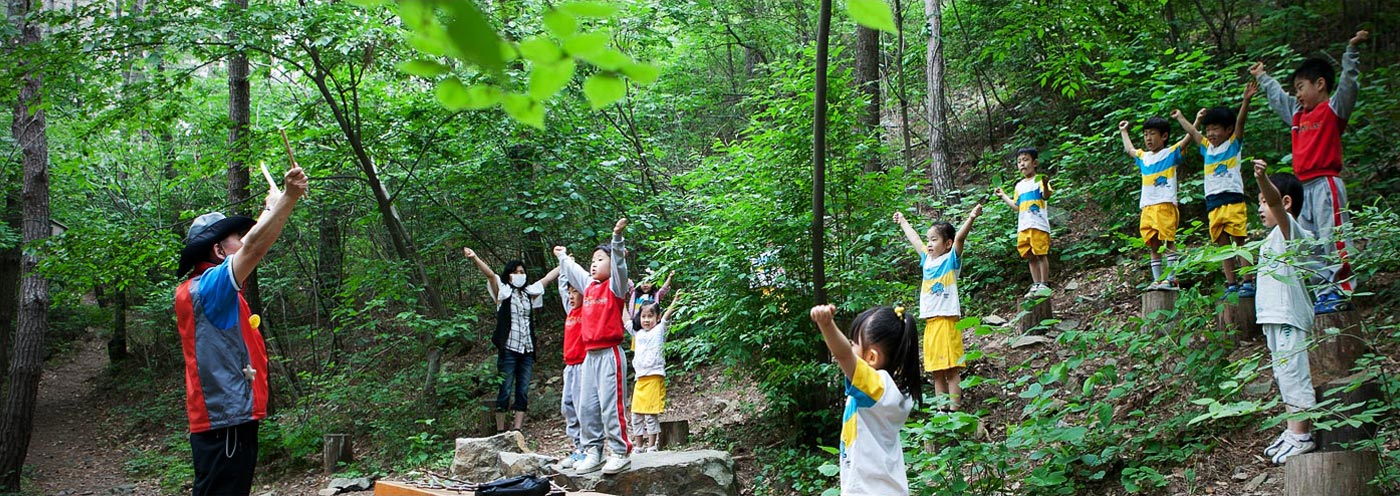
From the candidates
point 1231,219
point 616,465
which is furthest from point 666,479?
point 1231,219

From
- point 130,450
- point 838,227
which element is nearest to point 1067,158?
point 838,227

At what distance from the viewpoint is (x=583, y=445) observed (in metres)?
6.05

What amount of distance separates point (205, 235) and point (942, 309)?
4.71 meters

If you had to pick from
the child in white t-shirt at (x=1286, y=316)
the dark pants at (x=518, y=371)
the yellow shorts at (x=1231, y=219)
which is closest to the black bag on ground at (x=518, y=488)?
the child in white t-shirt at (x=1286, y=316)

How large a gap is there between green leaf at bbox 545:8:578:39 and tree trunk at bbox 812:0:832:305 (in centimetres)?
324

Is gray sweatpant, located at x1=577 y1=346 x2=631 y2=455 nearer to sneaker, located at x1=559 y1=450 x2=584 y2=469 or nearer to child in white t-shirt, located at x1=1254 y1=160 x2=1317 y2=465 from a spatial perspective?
sneaker, located at x1=559 y1=450 x2=584 y2=469

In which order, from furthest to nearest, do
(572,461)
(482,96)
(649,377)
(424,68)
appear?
(649,377)
(572,461)
(482,96)
(424,68)

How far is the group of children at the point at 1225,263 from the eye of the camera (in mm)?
3281

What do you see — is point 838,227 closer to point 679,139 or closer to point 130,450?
point 679,139

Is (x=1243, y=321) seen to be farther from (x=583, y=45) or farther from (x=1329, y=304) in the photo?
(x=583, y=45)

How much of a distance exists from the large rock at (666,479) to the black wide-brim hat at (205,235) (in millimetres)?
2933

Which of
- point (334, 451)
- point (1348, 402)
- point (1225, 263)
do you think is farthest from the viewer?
point (334, 451)

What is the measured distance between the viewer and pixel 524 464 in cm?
640

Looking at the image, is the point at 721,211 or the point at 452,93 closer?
the point at 452,93
